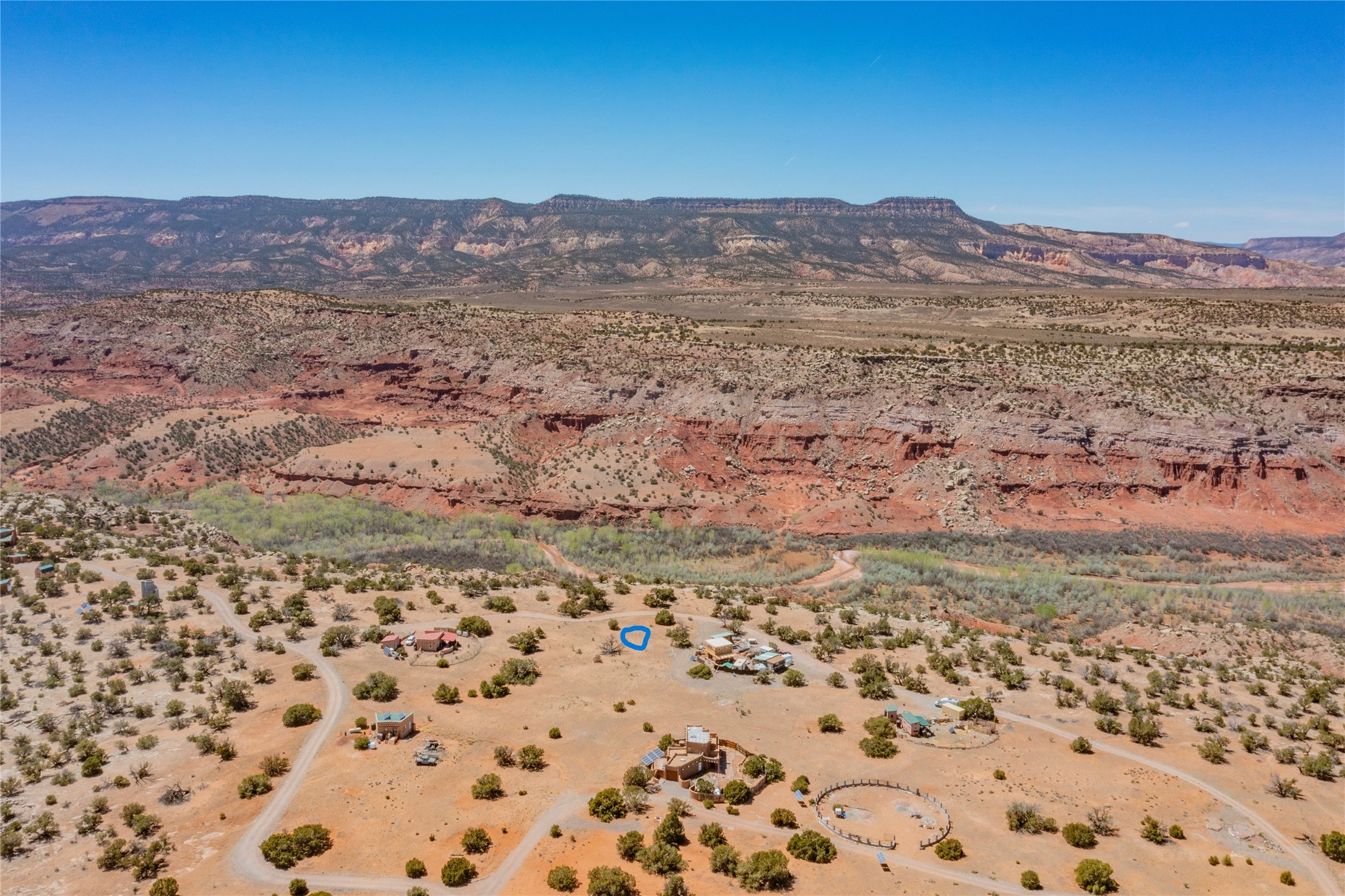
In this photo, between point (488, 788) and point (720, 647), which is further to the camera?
point (720, 647)

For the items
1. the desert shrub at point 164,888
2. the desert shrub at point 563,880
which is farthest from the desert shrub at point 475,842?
the desert shrub at point 164,888

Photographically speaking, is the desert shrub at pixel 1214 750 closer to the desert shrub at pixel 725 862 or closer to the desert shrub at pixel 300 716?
the desert shrub at pixel 725 862

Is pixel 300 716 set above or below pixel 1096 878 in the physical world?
below

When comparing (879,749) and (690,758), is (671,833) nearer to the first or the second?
(690,758)

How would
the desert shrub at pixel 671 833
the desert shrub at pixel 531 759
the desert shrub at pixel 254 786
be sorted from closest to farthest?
the desert shrub at pixel 671 833
the desert shrub at pixel 254 786
the desert shrub at pixel 531 759

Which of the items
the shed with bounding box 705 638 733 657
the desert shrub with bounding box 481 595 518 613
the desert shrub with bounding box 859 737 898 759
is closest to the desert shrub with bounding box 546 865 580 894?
the desert shrub with bounding box 859 737 898 759

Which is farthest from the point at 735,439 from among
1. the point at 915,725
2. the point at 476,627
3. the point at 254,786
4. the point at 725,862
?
the point at 254,786

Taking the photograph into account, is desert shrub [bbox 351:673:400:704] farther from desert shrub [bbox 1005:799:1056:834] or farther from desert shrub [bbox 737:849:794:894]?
desert shrub [bbox 1005:799:1056:834]
